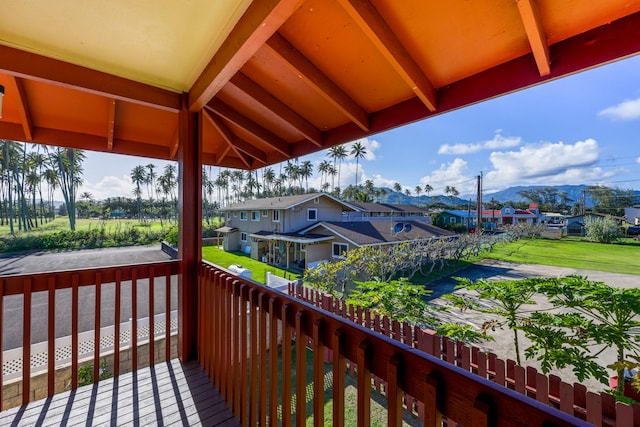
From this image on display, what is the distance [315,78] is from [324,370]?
162 cm

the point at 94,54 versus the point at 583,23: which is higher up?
the point at 94,54

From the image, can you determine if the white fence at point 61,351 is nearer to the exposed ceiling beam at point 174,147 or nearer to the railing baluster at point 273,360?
the exposed ceiling beam at point 174,147

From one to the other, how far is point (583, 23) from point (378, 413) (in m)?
3.43

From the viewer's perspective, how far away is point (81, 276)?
1.89 metres

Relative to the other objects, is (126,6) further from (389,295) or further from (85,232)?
(85,232)

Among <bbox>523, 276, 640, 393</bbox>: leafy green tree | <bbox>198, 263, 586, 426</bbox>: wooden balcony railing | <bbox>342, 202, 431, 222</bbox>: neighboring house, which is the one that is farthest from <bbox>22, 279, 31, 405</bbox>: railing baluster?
<bbox>342, 202, 431, 222</bbox>: neighboring house

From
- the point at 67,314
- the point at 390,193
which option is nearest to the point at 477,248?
the point at 67,314

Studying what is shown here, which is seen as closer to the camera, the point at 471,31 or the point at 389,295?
the point at 471,31

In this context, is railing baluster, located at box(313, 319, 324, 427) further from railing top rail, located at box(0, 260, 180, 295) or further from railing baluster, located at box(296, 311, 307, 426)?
railing top rail, located at box(0, 260, 180, 295)

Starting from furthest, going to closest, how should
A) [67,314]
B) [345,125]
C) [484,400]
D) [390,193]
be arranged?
1. [390,193]
2. [67,314]
3. [345,125]
4. [484,400]

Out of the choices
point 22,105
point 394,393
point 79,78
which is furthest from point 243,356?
point 22,105

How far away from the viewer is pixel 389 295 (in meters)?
3.60

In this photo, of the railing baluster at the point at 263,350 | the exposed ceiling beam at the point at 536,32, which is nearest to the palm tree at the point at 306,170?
the railing baluster at the point at 263,350

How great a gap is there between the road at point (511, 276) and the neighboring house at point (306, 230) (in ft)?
10.9
